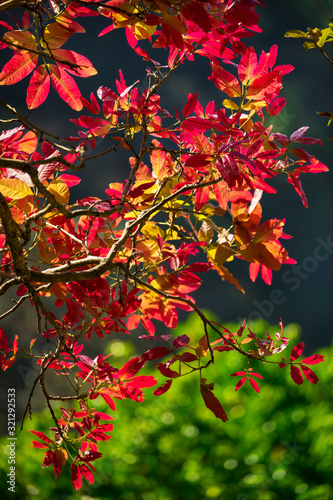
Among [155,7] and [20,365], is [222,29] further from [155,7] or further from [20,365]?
[20,365]

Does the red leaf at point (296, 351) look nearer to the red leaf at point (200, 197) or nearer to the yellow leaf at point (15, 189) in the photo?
the red leaf at point (200, 197)

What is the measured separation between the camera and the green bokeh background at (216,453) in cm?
221

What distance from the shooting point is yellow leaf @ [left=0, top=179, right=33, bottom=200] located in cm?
63

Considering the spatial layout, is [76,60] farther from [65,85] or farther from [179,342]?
[179,342]

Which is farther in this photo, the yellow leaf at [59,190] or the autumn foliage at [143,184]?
the yellow leaf at [59,190]

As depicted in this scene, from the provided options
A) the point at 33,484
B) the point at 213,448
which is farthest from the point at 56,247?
the point at 33,484

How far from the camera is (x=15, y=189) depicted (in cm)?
64

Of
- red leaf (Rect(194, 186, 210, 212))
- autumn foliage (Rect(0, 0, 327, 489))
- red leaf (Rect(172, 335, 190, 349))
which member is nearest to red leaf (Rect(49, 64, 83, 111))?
autumn foliage (Rect(0, 0, 327, 489))

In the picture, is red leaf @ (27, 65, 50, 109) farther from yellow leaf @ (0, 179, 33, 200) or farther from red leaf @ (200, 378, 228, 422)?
red leaf @ (200, 378, 228, 422)

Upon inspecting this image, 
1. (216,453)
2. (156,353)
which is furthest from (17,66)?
(216,453)

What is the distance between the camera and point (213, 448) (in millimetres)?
2281

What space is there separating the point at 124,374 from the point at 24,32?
515mm

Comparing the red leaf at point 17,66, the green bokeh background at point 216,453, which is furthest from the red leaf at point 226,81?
the green bokeh background at point 216,453

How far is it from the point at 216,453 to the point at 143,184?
195 centimetres
